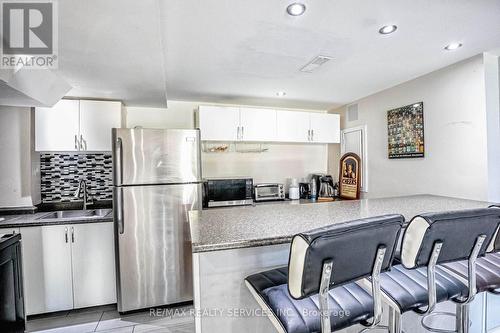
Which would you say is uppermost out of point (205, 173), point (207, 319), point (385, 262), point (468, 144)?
point (468, 144)

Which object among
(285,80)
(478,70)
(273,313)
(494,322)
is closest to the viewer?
(273,313)

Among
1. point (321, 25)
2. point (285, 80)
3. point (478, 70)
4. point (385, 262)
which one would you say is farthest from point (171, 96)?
point (478, 70)

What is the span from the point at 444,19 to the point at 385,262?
5.34ft

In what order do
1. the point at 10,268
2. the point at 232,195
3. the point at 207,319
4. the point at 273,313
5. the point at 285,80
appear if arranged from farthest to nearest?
1. the point at 232,195
2. the point at 285,80
3. the point at 10,268
4. the point at 207,319
5. the point at 273,313

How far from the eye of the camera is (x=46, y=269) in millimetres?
2305

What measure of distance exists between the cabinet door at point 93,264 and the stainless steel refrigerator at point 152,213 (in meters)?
0.17

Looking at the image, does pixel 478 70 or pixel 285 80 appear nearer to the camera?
pixel 478 70

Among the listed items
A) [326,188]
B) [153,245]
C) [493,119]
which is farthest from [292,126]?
[153,245]

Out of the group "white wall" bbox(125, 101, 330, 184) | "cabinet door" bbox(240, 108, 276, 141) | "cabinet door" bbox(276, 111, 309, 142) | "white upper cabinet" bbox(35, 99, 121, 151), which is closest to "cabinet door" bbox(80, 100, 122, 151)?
"white upper cabinet" bbox(35, 99, 121, 151)

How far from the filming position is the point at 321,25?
1606 mm

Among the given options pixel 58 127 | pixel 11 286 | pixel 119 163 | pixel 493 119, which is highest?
pixel 58 127

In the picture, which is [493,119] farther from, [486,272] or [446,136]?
[486,272]

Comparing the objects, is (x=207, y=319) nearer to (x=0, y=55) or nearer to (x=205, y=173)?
(x=0, y=55)

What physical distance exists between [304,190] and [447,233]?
8.76 ft
